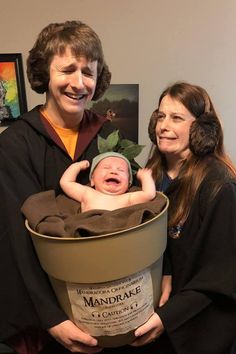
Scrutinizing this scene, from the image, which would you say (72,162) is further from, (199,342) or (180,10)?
(180,10)

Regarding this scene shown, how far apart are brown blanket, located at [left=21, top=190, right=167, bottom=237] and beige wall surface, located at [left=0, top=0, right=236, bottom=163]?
121 centimetres

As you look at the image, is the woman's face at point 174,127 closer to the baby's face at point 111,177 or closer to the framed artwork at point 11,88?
the baby's face at point 111,177

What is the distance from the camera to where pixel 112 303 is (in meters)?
0.80

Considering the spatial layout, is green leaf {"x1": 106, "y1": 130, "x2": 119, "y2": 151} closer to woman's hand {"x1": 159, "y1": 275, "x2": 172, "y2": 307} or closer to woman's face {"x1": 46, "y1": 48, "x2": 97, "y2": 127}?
woman's face {"x1": 46, "y1": 48, "x2": 97, "y2": 127}

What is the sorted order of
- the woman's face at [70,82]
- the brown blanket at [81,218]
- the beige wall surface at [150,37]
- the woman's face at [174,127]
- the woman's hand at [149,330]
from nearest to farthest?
1. the brown blanket at [81,218]
2. the woman's hand at [149,330]
3. the woman's face at [70,82]
4. the woman's face at [174,127]
5. the beige wall surface at [150,37]

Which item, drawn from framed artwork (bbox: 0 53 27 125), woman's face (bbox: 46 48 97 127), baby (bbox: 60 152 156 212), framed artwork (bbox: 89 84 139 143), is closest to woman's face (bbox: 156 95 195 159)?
baby (bbox: 60 152 156 212)

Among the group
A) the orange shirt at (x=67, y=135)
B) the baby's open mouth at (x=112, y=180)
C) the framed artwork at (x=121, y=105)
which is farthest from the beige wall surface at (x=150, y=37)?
the baby's open mouth at (x=112, y=180)

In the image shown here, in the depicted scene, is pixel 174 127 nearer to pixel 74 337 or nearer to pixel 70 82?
pixel 70 82

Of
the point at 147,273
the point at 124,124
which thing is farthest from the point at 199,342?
the point at 124,124

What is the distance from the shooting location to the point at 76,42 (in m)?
0.99

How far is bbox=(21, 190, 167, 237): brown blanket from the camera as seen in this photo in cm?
78

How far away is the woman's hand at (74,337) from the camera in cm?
87

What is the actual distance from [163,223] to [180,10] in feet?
4.85

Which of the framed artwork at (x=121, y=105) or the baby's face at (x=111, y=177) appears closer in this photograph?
the baby's face at (x=111, y=177)
